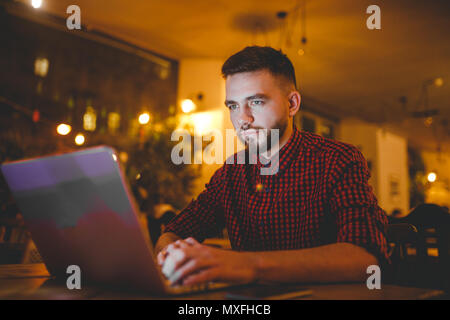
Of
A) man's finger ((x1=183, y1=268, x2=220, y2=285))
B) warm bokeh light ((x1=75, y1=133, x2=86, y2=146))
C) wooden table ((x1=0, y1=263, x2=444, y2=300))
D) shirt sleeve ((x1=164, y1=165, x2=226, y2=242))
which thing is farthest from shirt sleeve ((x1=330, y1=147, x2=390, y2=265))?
warm bokeh light ((x1=75, y1=133, x2=86, y2=146))

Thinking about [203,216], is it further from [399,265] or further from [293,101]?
[399,265]

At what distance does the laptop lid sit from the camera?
2.19 ft

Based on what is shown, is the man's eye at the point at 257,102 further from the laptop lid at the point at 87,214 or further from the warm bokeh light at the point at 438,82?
the warm bokeh light at the point at 438,82

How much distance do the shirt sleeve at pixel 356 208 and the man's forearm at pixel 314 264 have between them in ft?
0.10

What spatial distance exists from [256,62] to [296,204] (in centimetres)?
54

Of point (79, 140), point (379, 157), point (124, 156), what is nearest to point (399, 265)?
point (124, 156)

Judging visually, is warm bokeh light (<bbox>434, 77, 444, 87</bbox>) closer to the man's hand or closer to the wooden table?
the wooden table

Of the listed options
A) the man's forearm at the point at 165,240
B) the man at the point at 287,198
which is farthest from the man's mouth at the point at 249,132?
the man's forearm at the point at 165,240

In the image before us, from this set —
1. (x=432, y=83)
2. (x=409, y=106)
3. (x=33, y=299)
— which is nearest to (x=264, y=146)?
(x=33, y=299)

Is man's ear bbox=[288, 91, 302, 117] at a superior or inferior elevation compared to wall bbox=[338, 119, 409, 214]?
inferior

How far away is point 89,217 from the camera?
2.39ft

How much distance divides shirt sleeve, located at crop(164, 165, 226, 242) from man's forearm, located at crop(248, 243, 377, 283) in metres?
0.66

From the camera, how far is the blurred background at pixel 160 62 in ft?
14.2
